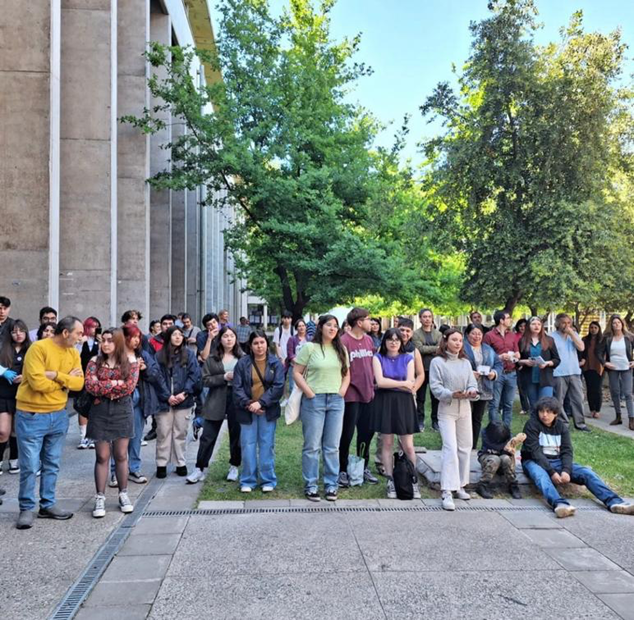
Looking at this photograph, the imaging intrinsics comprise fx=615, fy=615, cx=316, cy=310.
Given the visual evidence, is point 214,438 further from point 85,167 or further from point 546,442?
point 85,167

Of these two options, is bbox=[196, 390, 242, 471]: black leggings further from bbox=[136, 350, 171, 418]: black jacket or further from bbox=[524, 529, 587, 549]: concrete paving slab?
Answer: bbox=[524, 529, 587, 549]: concrete paving slab

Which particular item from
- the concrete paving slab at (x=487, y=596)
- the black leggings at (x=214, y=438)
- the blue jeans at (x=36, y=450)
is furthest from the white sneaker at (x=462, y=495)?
the blue jeans at (x=36, y=450)

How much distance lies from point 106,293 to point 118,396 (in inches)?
319

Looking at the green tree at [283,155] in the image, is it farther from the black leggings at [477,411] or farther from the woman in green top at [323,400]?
the woman in green top at [323,400]

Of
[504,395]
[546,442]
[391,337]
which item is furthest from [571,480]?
[504,395]

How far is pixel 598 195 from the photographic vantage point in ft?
49.3

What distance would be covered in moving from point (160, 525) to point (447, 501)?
8.99ft

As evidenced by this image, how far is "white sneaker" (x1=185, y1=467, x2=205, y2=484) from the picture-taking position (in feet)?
22.5

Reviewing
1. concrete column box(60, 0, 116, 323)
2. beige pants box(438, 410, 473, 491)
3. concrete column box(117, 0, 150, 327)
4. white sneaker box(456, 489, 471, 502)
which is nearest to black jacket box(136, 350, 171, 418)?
beige pants box(438, 410, 473, 491)

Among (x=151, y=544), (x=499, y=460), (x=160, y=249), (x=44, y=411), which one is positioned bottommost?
(x=151, y=544)

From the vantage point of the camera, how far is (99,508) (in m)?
5.63

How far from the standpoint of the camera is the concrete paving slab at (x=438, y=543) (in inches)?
181

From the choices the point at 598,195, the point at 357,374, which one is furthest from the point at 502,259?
the point at 357,374

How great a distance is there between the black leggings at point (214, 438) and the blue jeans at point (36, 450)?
1.80 meters
